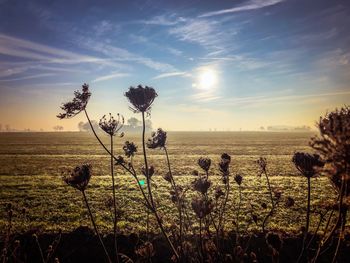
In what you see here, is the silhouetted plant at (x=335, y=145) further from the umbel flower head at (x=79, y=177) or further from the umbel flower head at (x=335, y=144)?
the umbel flower head at (x=79, y=177)

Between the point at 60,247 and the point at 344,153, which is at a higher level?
the point at 344,153

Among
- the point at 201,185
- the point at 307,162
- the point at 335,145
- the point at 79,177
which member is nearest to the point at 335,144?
the point at 335,145

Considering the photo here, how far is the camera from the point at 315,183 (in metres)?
24.5

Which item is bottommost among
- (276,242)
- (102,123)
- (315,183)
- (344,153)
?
(315,183)

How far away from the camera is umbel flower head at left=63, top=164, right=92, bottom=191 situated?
5.07m

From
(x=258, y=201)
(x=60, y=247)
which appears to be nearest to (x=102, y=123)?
(x=60, y=247)

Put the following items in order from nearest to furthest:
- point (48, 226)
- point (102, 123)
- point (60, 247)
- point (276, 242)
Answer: point (276, 242), point (102, 123), point (60, 247), point (48, 226)

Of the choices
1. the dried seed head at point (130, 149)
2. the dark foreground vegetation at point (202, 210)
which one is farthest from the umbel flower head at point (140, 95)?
the dried seed head at point (130, 149)

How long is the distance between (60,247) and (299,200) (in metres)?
13.8

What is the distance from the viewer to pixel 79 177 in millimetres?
5090

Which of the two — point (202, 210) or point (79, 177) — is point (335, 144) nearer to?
point (202, 210)

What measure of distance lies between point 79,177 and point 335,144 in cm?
382

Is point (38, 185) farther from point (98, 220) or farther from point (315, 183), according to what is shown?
point (315, 183)

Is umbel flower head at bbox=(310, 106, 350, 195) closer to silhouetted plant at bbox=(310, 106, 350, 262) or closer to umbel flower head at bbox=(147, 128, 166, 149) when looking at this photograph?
silhouetted plant at bbox=(310, 106, 350, 262)
